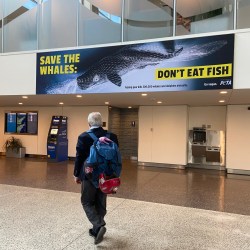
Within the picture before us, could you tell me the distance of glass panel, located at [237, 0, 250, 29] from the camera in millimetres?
5262

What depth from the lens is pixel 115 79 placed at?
240 inches

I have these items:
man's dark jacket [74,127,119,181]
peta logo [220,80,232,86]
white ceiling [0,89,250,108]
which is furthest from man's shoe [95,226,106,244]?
white ceiling [0,89,250,108]

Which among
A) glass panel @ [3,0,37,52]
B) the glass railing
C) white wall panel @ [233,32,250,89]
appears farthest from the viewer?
glass panel @ [3,0,37,52]

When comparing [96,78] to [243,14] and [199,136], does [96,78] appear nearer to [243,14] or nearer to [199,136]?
[243,14]

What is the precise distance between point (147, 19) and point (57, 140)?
5274 millimetres

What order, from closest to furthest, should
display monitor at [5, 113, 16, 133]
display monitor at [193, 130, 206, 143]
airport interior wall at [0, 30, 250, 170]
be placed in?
airport interior wall at [0, 30, 250, 170]
display monitor at [193, 130, 206, 143]
display monitor at [5, 113, 16, 133]

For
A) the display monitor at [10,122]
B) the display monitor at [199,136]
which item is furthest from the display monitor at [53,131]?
the display monitor at [199,136]

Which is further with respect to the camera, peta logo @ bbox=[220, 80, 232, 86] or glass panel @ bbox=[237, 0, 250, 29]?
glass panel @ bbox=[237, 0, 250, 29]

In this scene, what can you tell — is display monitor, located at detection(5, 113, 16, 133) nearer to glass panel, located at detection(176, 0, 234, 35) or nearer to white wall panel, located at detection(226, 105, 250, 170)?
glass panel, located at detection(176, 0, 234, 35)

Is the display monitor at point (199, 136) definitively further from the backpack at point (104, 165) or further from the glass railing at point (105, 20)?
the backpack at point (104, 165)

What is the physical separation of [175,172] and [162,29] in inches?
161

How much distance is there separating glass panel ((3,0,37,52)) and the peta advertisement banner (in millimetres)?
865

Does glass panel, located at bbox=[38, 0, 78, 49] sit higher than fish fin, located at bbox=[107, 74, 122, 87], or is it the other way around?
glass panel, located at bbox=[38, 0, 78, 49]

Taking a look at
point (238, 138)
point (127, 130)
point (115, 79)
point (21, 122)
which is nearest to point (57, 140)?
point (21, 122)
